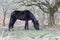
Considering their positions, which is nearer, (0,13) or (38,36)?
(38,36)

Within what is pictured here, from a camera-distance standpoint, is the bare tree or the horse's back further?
the bare tree

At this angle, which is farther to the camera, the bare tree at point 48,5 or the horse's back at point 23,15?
the bare tree at point 48,5

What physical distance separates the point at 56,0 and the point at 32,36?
4182 millimetres

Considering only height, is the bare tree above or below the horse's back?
above

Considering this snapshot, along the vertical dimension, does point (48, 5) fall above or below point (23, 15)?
above

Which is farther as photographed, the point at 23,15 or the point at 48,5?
the point at 48,5

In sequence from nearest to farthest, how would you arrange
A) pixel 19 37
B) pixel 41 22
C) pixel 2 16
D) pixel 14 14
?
pixel 19 37 < pixel 14 14 < pixel 41 22 < pixel 2 16

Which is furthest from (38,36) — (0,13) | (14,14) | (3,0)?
(0,13)

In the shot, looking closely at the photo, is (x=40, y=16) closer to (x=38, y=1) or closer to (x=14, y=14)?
(x=38, y=1)

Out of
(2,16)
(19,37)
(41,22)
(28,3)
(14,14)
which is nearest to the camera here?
(19,37)

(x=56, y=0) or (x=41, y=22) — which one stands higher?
(x=56, y=0)

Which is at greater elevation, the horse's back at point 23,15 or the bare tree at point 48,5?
the bare tree at point 48,5

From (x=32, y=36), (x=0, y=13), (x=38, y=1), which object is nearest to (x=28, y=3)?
(x=38, y=1)

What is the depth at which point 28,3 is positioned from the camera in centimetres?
1370
